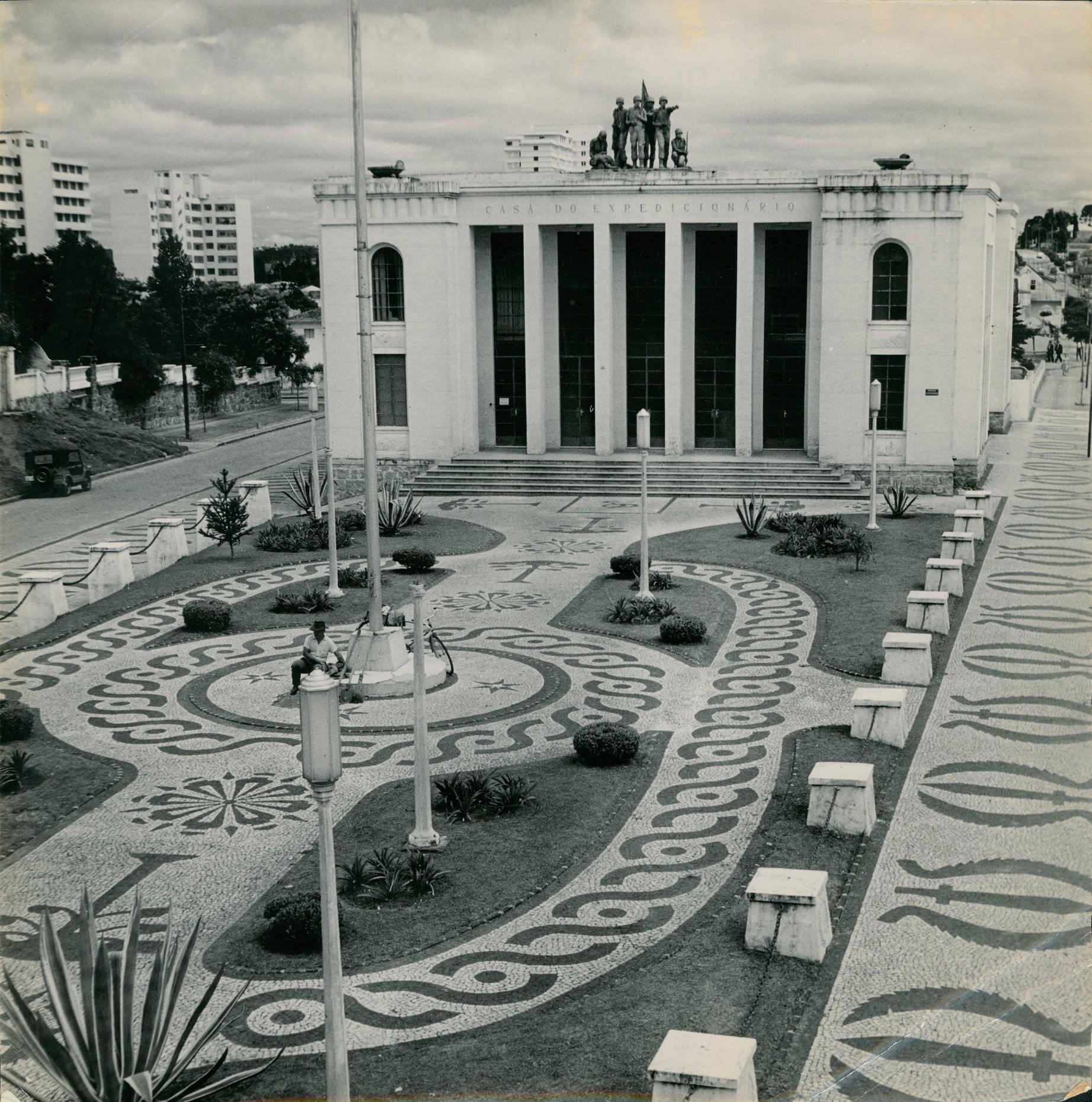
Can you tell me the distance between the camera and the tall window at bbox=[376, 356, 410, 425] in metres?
38.9

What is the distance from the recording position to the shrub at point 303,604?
→ 2348 centimetres

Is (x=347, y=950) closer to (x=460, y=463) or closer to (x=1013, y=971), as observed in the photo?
(x=1013, y=971)

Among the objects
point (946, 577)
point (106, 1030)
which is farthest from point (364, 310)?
point (946, 577)

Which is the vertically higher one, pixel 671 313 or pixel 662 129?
pixel 662 129

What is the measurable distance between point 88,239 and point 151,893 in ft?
179

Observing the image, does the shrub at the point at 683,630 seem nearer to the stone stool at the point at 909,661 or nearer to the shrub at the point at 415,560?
the stone stool at the point at 909,661

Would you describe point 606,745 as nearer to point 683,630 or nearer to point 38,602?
point 683,630

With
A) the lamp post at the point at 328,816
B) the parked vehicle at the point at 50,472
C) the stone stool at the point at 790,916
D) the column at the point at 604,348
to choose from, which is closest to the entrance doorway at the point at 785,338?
the column at the point at 604,348

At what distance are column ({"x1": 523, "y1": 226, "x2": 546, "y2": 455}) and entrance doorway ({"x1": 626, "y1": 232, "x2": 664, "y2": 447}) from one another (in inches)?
105

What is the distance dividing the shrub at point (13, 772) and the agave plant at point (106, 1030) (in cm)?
696

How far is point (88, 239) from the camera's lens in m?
61.0

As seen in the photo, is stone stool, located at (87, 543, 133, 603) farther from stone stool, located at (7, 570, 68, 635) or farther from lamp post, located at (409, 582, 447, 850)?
lamp post, located at (409, 582, 447, 850)

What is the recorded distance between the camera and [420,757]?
41.8 ft

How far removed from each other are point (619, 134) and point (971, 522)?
57.4 ft
